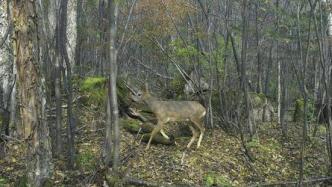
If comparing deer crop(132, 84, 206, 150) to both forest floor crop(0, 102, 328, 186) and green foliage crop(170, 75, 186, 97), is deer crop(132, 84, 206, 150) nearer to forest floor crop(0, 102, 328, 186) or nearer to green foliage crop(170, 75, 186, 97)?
forest floor crop(0, 102, 328, 186)

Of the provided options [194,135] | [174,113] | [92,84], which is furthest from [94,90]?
[194,135]

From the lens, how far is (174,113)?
1065cm

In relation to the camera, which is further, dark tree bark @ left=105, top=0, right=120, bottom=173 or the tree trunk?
dark tree bark @ left=105, top=0, right=120, bottom=173

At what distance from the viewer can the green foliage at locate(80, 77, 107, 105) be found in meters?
12.3

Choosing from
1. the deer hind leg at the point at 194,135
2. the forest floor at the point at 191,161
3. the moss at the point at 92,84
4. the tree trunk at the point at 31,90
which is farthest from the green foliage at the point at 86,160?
the moss at the point at 92,84

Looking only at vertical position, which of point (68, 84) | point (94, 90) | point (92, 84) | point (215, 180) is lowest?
point (215, 180)

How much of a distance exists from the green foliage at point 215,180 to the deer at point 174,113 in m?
1.37

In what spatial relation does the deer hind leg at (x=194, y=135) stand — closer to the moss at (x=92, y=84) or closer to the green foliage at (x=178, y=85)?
the green foliage at (x=178, y=85)

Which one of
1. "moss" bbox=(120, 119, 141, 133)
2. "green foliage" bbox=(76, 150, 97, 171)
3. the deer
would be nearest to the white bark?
"moss" bbox=(120, 119, 141, 133)

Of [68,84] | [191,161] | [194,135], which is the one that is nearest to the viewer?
[68,84]

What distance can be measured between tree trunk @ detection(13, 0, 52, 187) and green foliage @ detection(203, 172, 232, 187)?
11.6 ft

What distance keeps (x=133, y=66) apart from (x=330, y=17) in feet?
40.2

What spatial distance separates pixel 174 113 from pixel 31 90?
4709mm

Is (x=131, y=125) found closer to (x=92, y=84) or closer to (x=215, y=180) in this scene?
(x=92, y=84)
